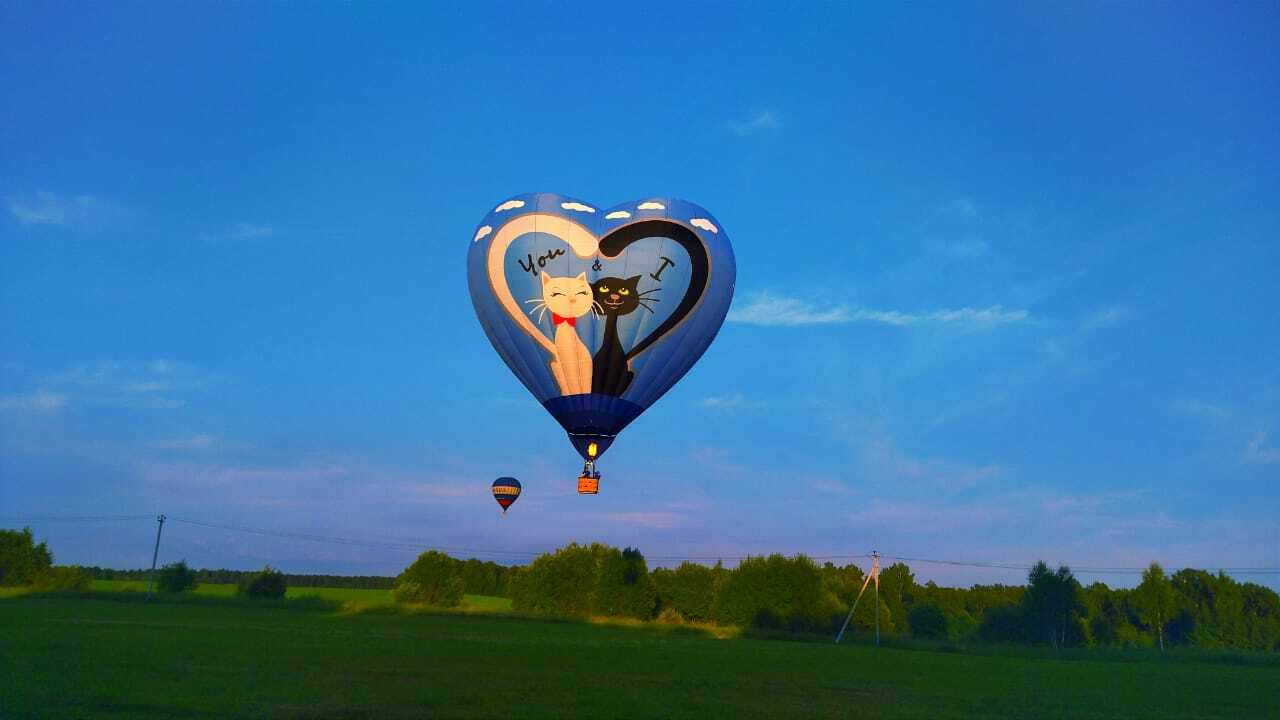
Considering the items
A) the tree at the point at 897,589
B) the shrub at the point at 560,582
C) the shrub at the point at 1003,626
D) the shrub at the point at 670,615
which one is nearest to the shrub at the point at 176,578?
the shrub at the point at 560,582

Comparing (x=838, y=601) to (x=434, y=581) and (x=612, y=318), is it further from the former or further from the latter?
(x=612, y=318)

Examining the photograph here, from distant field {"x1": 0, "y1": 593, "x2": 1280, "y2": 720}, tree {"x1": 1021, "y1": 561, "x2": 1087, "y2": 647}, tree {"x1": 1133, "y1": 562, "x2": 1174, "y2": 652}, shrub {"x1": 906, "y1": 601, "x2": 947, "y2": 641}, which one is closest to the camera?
distant field {"x1": 0, "y1": 593, "x2": 1280, "y2": 720}

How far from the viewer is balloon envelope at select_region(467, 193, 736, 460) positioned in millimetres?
30828

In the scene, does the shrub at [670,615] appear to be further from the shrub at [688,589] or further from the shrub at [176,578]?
the shrub at [176,578]

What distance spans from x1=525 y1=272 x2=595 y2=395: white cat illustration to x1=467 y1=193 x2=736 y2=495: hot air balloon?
1.4 inches

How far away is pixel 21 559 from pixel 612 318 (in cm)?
7901

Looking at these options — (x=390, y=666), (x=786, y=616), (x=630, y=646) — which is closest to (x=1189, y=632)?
(x=786, y=616)

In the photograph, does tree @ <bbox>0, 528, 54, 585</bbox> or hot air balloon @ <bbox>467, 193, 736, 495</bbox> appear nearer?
hot air balloon @ <bbox>467, 193, 736, 495</bbox>

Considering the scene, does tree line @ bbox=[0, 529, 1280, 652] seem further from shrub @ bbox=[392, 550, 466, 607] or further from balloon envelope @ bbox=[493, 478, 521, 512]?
balloon envelope @ bbox=[493, 478, 521, 512]

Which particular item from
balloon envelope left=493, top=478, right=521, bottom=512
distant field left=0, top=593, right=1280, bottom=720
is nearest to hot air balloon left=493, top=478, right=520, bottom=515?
balloon envelope left=493, top=478, right=521, bottom=512

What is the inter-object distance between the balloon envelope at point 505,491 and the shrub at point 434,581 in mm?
34911

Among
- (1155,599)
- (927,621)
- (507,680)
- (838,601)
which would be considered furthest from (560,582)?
(507,680)

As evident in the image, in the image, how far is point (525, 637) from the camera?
115 feet

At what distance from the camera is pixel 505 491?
4612cm
